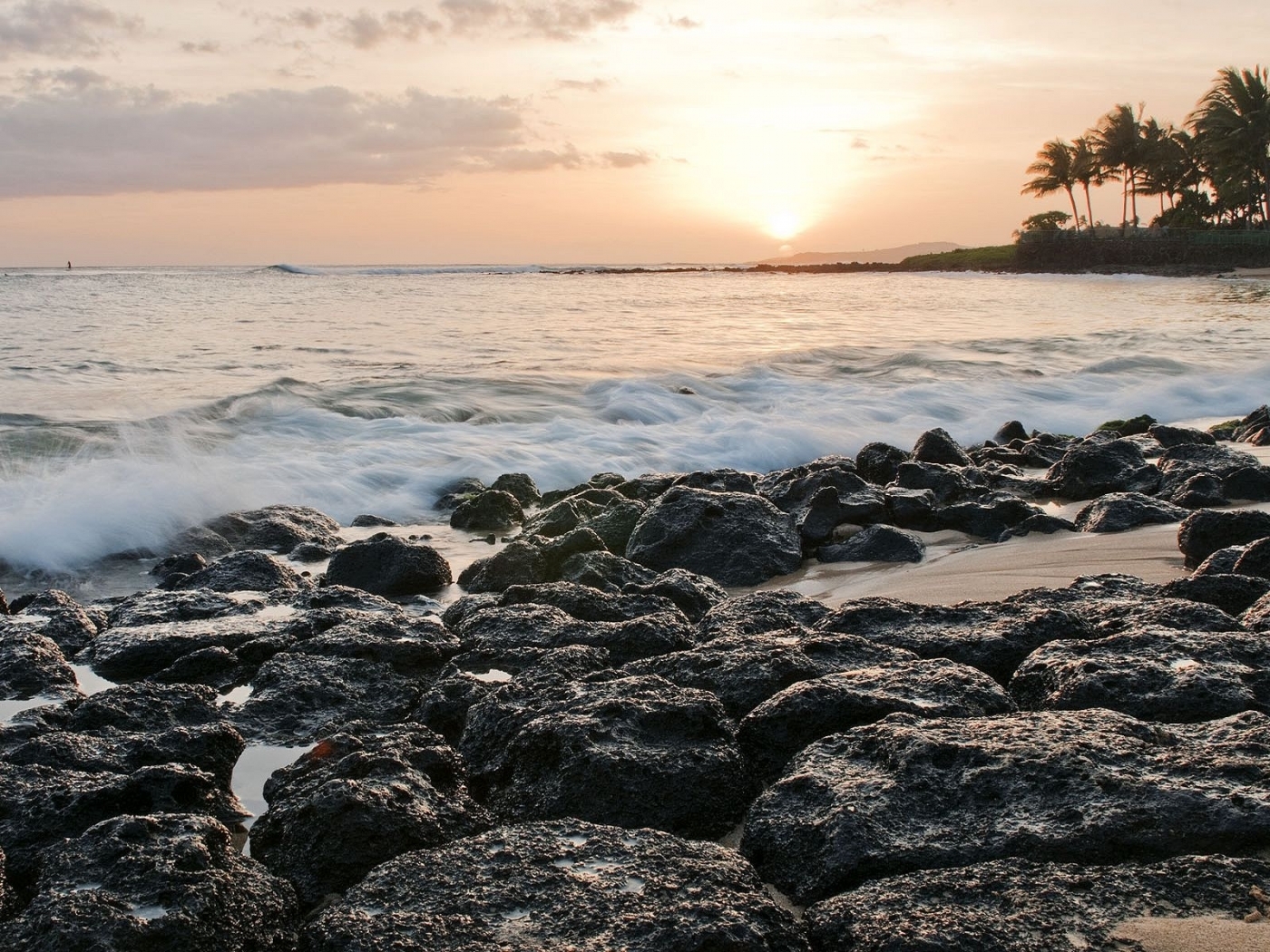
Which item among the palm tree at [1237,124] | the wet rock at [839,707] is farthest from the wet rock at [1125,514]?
the palm tree at [1237,124]

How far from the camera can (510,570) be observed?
511cm

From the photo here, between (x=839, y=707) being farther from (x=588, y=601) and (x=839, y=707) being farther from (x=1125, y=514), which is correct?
(x=1125, y=514)

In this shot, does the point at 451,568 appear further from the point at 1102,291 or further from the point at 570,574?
the point at 1102,291

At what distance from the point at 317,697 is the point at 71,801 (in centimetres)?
93

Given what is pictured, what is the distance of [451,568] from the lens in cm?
577

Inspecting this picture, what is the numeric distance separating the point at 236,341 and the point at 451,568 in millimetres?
14284

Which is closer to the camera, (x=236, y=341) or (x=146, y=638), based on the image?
(x=146, y=638)

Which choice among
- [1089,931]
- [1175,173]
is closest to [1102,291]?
[1175,173]

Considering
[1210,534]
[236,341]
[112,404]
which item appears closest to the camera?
[1210,534]

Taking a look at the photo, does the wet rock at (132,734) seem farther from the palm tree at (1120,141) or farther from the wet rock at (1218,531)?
the palm tree at (1120,141)

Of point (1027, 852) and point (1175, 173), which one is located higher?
point (1175, 173)

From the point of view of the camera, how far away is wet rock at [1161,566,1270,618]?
3776mm

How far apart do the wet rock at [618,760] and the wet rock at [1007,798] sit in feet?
0.61

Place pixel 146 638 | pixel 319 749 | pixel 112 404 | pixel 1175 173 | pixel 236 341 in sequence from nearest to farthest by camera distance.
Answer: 1. pixel 319 749
2. pixel 146 638
3. pixel 112 404
4. pixel 236 341
5. pixel 1175 173
